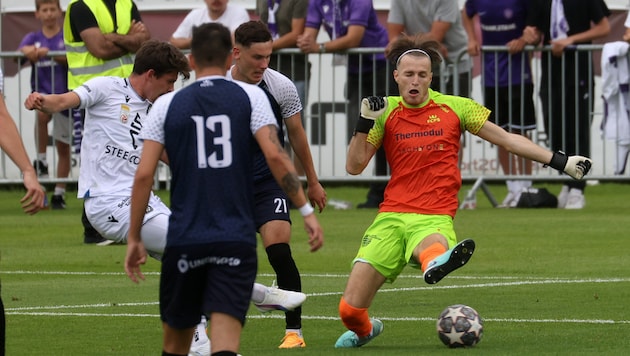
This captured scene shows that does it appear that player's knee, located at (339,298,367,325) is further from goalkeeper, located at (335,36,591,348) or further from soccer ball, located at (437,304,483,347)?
soccer ball, located at (437,304,483,347)

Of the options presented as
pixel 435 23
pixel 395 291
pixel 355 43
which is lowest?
pixel 395 291

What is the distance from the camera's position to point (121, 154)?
32.5 feet

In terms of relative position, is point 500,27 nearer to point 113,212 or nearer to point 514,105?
point 514,105

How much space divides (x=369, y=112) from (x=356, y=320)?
1286mm

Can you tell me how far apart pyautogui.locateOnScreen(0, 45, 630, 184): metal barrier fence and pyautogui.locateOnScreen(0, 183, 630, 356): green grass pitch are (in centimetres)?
114

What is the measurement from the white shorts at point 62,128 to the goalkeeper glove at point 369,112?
994 cm

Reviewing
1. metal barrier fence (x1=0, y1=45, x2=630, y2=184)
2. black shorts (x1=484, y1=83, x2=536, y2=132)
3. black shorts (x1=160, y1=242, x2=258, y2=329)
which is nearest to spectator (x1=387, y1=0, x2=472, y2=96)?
metal barrier fence (x1=0, y1=45, x2=630, y2=184)

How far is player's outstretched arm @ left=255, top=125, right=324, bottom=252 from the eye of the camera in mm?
6977

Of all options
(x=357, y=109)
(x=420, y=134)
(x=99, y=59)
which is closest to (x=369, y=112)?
(x=420, y=134)

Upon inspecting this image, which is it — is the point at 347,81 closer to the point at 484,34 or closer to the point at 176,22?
the point at 484,34

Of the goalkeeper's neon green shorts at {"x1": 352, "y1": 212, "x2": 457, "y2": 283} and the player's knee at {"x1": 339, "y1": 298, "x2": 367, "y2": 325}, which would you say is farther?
the goalkeeper's neon green shorts at {"x1": 352, "y1": 212, "x2": 457, "y2": 283}

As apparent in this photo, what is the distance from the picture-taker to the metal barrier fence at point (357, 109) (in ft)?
60.5

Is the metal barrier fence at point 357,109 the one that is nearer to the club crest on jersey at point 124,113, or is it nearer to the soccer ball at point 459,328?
the club crest on jersey at point 124,113

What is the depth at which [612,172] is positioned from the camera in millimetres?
20109
